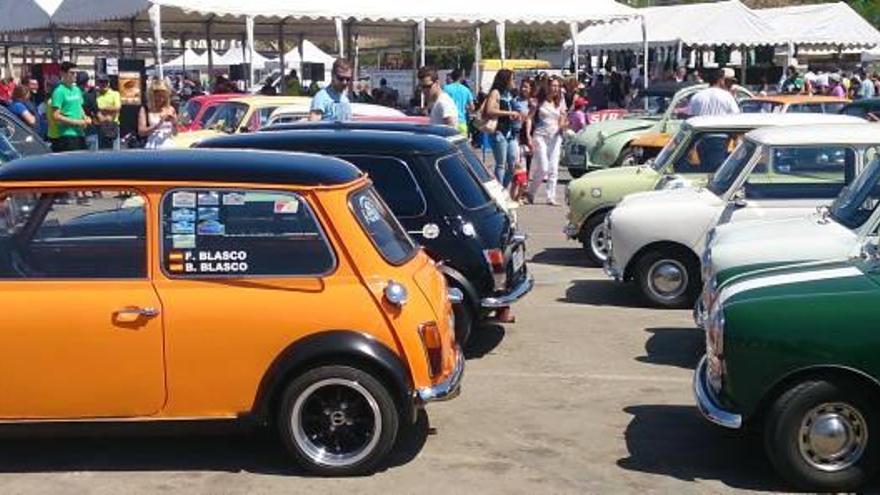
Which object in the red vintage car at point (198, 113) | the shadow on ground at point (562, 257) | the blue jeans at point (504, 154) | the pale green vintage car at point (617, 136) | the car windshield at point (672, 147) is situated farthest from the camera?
the pale green vintage car at point (617, 136)

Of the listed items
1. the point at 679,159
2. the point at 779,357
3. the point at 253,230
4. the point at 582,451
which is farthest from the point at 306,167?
the point at 679,159

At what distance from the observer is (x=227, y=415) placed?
5414 millimetres

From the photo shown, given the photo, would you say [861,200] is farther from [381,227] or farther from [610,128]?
[610,128]

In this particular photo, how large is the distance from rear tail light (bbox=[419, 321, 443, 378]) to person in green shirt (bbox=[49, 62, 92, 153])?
42.2 ft

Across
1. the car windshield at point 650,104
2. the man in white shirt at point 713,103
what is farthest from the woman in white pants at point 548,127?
the car windshield at point 650,104

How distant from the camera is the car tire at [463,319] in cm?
761

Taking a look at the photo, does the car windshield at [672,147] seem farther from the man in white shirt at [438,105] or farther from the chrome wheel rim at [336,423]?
the chrome wheel rim at [336,423]

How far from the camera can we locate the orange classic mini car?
5.30 meters

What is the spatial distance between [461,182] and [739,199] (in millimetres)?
2407

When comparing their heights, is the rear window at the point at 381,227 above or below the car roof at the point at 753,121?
below

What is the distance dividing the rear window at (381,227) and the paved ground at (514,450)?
3.29 feet

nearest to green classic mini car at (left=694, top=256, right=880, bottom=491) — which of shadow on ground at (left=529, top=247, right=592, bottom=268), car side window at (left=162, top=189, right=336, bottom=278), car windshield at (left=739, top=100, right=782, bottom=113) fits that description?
car side window at (left=162, top=189, right=336, bottom=278)

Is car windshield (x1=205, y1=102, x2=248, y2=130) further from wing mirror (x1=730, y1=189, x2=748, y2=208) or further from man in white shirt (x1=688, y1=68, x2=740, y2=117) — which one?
wing mirror (x1=730, y1=189, x2=748, y2=208)

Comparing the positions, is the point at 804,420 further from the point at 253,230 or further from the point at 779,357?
the point at 253,230
